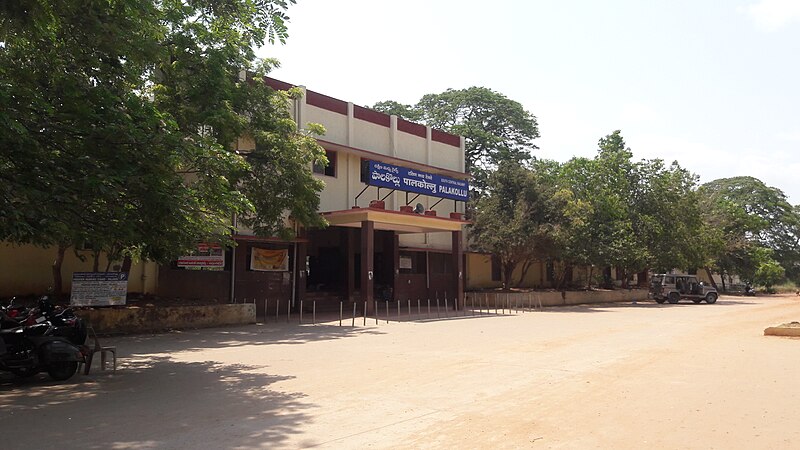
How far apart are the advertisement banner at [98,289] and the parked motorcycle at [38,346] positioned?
687 centimetres

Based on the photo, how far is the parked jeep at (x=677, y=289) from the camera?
38406 millimetres

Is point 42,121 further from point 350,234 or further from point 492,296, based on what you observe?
point 492,296

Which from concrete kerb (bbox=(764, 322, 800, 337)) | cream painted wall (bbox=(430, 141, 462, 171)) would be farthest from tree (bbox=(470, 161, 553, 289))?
concrete kerb (bbox=(764, 322, 800, 337))

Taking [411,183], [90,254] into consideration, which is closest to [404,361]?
[90,254]

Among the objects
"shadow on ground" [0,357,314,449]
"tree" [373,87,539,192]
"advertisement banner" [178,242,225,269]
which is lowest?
"shadow on ground" [0,357,314,449]

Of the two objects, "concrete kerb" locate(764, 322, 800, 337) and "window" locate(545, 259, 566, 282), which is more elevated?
"window" locate(545, 259, 566, 282)

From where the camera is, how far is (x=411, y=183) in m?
27.0

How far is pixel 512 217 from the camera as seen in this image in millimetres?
31969

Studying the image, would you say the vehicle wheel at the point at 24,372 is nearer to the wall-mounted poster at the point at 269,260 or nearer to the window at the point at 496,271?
the wall-mounted poster at the point at 269,260

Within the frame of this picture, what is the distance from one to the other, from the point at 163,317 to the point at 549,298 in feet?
74.3

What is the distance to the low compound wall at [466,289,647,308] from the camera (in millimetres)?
31859

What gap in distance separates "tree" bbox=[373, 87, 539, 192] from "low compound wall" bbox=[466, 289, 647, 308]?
12.8m

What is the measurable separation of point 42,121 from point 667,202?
37.6m

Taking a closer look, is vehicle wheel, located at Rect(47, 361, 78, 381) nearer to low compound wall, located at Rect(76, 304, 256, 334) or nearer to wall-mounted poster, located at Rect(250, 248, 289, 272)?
low compound wall, located at Rect(76, 304, 256, 334)
